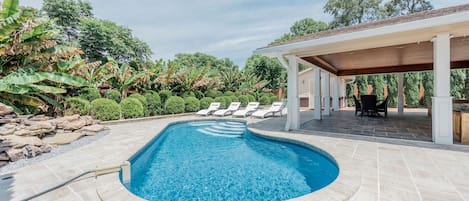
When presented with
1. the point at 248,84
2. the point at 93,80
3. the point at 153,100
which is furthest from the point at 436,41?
the point at 248,84

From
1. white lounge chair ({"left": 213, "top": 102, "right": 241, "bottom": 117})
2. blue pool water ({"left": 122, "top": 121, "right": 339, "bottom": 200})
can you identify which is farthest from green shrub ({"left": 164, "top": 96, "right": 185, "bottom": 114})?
blue pool water ({"left": 122, "top": 121, "right": 339, "bottom": 200})

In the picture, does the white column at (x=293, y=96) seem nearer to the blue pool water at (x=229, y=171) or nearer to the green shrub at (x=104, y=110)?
the blue pool water at (x=229, y=171)

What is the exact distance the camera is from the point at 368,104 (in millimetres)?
12125

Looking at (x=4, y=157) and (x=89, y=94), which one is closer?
(x=4, y=157)

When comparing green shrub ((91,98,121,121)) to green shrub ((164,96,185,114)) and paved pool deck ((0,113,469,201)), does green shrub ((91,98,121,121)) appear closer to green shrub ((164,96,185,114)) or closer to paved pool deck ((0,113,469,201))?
green shrub ((164,96,185,114))

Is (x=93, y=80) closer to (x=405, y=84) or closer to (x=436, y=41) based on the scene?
(x=436, y=41)

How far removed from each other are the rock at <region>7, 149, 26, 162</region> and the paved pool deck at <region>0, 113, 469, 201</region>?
0.79 metres

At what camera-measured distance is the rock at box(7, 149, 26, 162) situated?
4.95 m

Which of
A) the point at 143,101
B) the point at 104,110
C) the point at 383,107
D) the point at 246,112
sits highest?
the point at 143,101

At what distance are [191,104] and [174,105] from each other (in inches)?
59.7

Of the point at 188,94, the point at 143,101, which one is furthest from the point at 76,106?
the point at 188,94

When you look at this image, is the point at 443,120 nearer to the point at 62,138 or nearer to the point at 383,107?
the point at 383,107

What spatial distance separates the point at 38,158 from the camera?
5195 mm

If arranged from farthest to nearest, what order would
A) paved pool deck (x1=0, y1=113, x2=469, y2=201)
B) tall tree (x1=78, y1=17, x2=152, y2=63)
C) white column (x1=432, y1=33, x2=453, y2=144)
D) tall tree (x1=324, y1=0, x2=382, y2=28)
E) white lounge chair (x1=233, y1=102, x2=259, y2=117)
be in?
tall tree (x1=324, y1=0, x2=382, y2=28) < tall tree (x1=78, y1=17, x2=152, y2=63) < white lounge chair (x1=233, y1=102, x2=259, y2=117) < white column (x1=432, y1=33, x2=453, y2=144) < paved pool deck (x1=0, y1=113, x2=469, y2=201)
